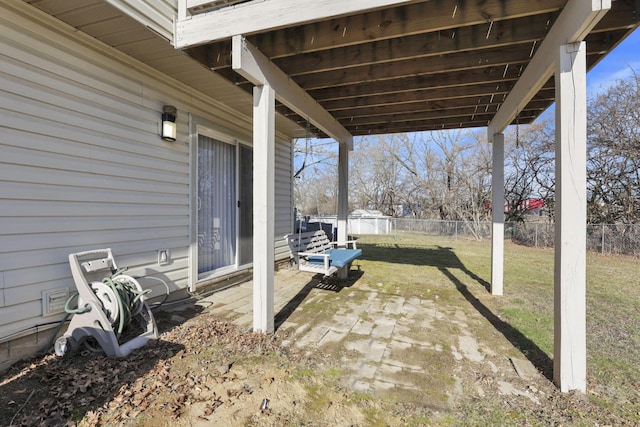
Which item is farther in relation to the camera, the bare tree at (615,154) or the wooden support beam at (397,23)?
the bare tree at (615,154)

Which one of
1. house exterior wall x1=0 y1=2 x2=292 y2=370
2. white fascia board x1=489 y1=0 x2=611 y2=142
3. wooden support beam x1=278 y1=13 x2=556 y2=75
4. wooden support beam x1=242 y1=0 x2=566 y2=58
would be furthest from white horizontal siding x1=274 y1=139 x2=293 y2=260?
white fascia board x1=489 y1=0 x2=611 y2=142

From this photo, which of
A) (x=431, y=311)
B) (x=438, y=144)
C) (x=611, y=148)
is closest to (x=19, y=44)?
(x=431, y=311)

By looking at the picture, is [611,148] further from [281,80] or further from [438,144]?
[281,80]

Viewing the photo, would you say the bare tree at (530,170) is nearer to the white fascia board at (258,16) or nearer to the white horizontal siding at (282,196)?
the white horizontal siding at (282,196)

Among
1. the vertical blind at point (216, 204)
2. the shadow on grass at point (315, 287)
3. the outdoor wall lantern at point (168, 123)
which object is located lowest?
the shadow on grass at point (315, 287)

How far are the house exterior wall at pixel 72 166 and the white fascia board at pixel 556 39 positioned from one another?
12.9 ft

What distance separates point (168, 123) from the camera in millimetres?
3617

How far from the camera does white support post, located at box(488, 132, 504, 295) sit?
451 centimetres

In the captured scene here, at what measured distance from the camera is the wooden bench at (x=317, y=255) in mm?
4156

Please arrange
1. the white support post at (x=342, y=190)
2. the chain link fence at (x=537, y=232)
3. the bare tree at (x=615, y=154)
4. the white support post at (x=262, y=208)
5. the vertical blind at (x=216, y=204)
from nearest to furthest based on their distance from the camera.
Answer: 1. the white support post at (x=262, y=208)
2. the vertical blind at (x=216, y=204)
3. the white support post at (x=342, y=190)
4. the chain link fence at (x=537, y=232)
5. the bare tree at (x=615, y=154)

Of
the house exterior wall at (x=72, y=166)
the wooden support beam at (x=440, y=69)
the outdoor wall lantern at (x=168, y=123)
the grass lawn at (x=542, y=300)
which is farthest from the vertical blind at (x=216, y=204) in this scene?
the grass lawn at (x=542, y=300)

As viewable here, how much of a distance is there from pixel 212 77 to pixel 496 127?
13.4 feet

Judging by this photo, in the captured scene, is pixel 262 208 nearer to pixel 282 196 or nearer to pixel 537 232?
pixel 282 196

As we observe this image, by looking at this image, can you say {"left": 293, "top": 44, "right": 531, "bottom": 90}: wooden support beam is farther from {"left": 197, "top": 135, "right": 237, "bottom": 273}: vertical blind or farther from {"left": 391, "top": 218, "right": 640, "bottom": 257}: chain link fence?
{"left": 391, "top": 218, "right": 640, "bottom": 257}: chain link fence
